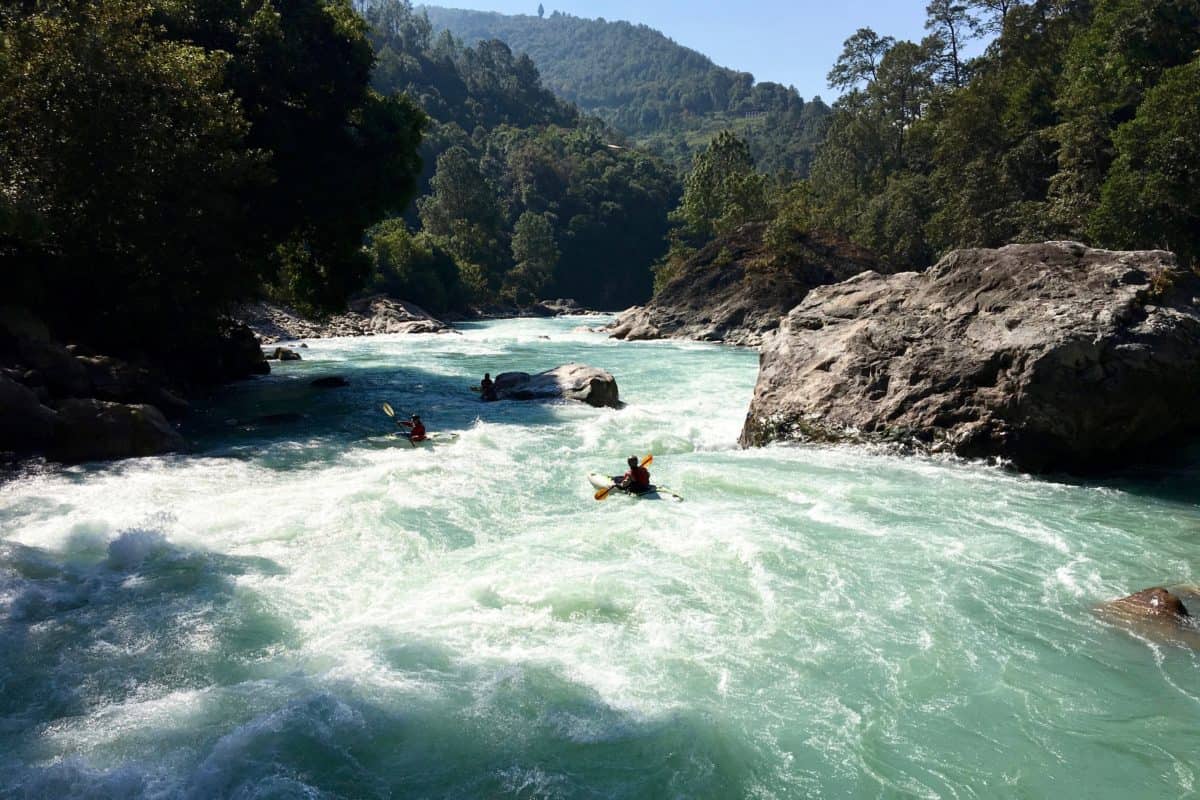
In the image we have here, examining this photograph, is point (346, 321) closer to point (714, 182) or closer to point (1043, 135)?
point (714, 182)

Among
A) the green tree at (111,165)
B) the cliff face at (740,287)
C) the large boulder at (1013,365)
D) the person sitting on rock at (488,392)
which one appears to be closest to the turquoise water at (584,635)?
the large boulder at (1013,365)

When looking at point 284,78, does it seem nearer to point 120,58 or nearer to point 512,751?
point 120,58

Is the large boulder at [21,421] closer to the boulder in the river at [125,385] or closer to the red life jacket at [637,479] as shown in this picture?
the boulder in the river at [125,385]

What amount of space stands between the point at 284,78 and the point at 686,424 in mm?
12669

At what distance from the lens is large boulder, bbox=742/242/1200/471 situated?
1064 cm

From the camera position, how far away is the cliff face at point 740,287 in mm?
36594

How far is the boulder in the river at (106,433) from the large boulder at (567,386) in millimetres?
7640

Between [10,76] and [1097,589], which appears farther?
[10,76]

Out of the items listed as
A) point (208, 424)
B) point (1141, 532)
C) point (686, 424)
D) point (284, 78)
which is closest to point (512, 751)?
point (1141, 532)

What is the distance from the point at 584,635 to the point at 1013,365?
8.16m

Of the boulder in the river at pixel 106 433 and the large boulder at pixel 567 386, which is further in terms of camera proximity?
the large boulder at pixel 567 386

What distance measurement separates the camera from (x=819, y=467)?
1135 centimetres

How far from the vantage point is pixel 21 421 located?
10.6m

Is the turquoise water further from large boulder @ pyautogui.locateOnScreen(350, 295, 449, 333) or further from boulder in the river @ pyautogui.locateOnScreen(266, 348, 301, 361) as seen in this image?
large boulder @ pyautogui.locateOnScreen(350, 295, 449, 333)
